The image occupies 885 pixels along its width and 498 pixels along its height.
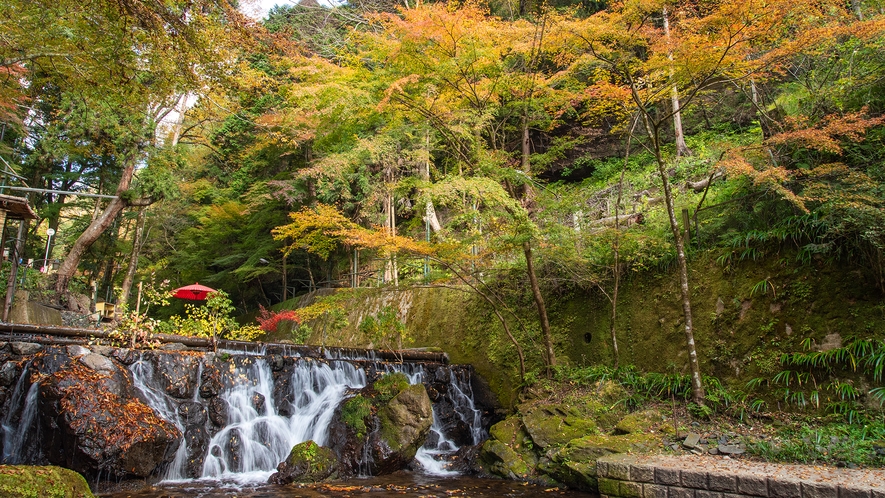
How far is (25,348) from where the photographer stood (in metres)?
6.62

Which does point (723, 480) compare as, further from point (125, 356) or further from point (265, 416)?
point (125, 356)

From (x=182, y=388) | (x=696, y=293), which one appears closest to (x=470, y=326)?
(x=696, y=293)

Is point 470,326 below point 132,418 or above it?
above

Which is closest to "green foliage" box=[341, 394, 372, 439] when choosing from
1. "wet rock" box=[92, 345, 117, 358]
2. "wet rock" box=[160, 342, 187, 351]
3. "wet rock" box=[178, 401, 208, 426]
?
"wet rock" box=[178, 401, 208, 426]

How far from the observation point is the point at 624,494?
534 cm

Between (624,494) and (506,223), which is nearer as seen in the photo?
(624,494)

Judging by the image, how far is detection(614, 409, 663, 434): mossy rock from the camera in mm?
6752

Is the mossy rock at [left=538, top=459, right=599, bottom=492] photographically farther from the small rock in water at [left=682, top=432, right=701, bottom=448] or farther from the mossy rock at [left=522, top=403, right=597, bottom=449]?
the small rock in water at [left=682, top=432, right=701, bottom=448]

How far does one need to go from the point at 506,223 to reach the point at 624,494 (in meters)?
4.59

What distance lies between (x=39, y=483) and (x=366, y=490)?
362 cm

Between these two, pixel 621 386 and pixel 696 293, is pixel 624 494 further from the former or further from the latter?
pixel 696 293

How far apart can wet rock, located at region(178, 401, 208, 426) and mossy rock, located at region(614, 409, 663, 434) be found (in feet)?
20.2

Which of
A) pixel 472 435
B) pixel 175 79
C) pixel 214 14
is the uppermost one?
pixel 214 14

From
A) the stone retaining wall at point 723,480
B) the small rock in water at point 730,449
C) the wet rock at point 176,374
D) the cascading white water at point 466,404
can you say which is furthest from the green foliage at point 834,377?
the wet rock at point 176,374
